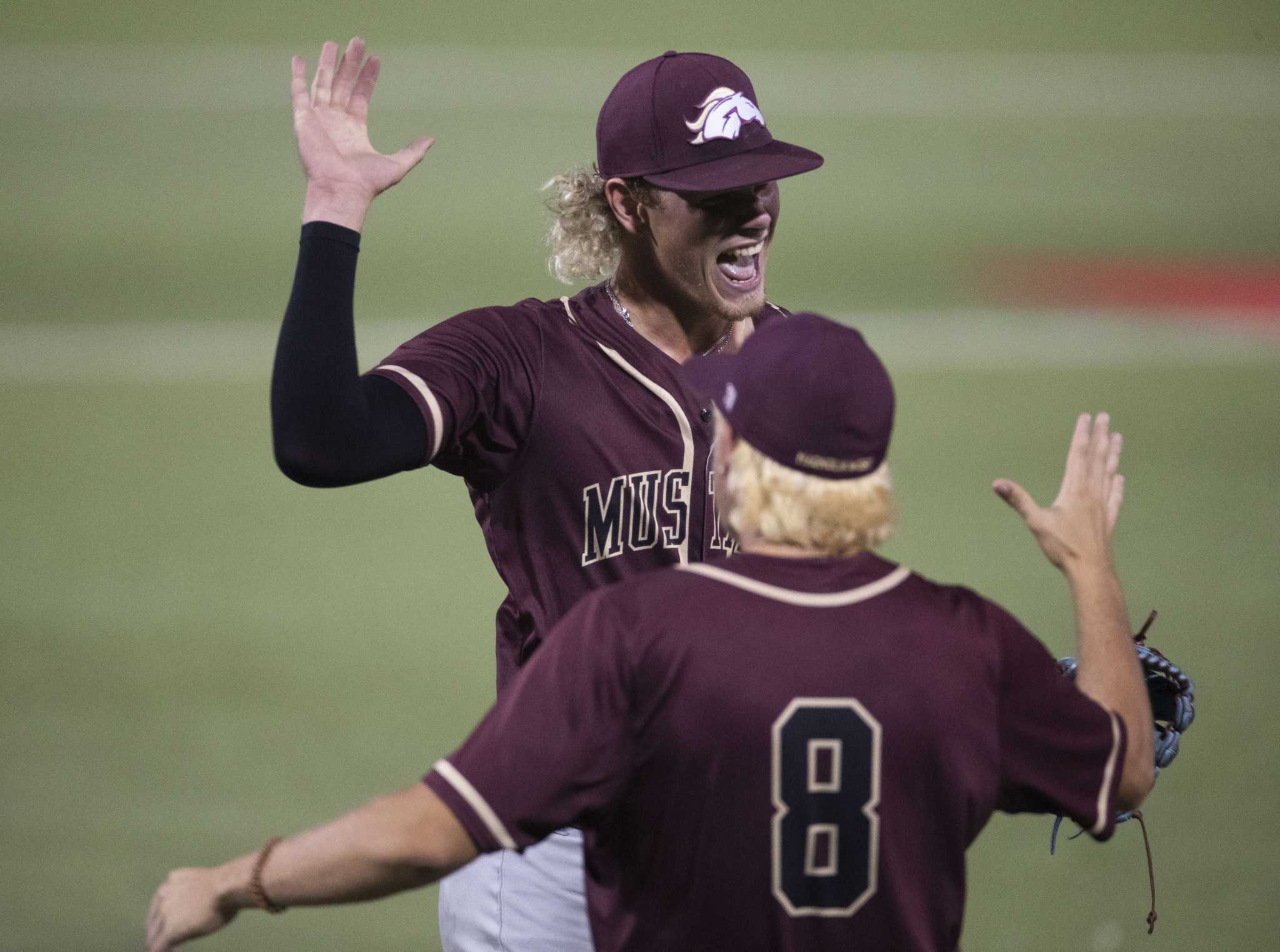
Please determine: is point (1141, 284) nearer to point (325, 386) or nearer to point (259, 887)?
point (325, 386)

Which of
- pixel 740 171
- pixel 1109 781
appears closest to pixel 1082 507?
pixel 1109 781

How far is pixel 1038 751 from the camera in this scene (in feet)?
8.37

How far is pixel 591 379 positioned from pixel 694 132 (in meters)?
0.57

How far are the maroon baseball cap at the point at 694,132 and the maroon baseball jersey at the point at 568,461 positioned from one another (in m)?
0.41

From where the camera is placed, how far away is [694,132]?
11.4 feet

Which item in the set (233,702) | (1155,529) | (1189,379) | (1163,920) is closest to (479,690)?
(233,702)

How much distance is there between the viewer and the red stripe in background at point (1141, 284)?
350 inches

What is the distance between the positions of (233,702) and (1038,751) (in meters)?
4.00

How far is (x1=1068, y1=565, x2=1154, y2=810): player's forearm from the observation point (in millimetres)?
2664

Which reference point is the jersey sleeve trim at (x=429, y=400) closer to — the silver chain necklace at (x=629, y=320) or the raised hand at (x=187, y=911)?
the silver chain necklace at (x=629, y=320)

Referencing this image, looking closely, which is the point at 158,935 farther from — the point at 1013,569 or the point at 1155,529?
the point at 1155,529

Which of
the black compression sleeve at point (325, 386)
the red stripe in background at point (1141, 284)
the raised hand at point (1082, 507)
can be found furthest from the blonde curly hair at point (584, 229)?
the red stripe in background at point (1141, 284)

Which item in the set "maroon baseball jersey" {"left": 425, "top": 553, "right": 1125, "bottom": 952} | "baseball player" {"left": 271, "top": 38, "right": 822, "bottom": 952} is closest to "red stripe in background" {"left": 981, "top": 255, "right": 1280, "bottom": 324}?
"baseball player" {"left": 271, "top": 38, "right": 822, "bottom": 952}

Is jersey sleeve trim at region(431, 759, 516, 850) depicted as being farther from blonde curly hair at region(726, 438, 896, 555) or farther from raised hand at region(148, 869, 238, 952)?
blonde curly hair at region(726, 438, 896, 555)
